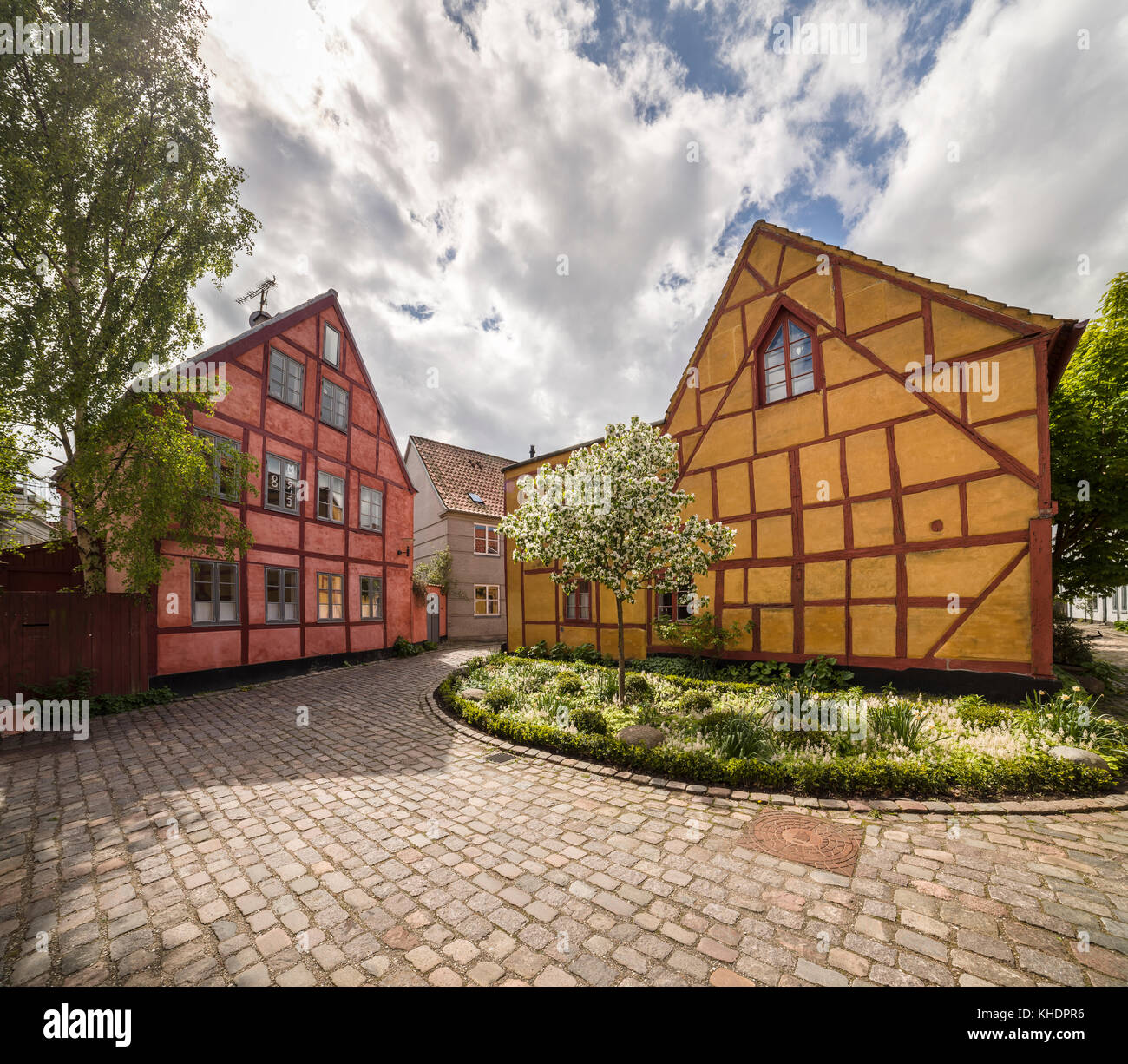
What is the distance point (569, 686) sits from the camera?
9.54 metres

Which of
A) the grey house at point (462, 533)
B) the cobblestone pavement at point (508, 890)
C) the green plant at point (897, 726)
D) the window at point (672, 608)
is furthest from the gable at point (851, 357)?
A: the grey house at point (462, 533)

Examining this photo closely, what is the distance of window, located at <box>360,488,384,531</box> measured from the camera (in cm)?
1709

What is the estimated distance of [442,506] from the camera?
79.6 ft

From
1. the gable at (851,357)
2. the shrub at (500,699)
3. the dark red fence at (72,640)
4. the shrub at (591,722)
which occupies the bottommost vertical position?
the shrub at (500,699)

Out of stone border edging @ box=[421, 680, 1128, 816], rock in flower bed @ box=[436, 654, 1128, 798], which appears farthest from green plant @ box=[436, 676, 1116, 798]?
stone border edging @ box=[421, 680, 1128, 816]

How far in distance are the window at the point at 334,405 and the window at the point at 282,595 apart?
535 centimetres

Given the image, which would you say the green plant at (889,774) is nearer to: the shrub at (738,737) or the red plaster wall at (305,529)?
the shrub at (738,737)

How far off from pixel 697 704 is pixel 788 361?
8979mm

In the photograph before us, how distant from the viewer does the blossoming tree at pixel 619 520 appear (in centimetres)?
834

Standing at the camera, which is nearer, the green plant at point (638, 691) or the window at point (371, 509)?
the green plant at point (638, 691)

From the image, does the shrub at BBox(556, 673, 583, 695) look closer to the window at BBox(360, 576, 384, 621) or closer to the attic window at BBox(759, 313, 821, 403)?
the attic window at BBox(759, 313, 821, 403)

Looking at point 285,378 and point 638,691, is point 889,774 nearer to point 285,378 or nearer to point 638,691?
point 638,691

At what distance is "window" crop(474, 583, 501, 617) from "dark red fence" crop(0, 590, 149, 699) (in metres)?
15.4
